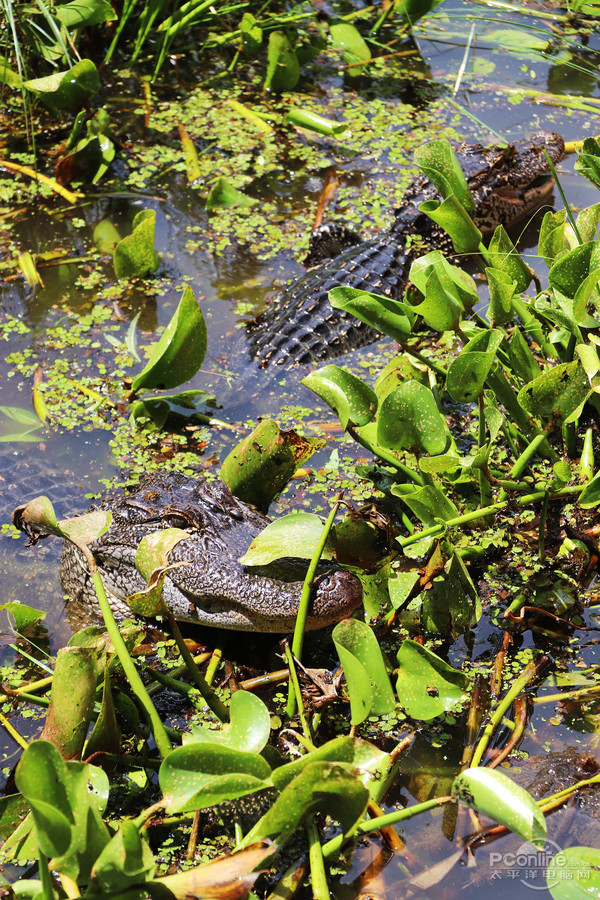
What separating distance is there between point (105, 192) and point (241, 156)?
31.6 inches

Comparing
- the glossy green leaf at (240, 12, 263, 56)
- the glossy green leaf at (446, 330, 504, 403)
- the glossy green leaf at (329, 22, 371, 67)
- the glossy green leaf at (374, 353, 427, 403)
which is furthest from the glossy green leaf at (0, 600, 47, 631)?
the glossy green leaf at (329, 22, 371, 67)

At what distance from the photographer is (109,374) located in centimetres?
→ 323

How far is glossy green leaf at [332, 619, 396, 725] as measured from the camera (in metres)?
1.53

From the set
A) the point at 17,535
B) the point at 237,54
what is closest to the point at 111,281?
the point at 17,535

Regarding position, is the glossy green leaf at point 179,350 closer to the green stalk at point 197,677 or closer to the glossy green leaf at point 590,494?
the green stalk at point 197,677

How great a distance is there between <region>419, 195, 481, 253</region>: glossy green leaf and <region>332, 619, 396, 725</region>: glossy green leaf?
125 centimetres

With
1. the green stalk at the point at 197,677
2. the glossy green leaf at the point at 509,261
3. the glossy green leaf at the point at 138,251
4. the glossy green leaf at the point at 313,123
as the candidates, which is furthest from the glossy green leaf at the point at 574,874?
the glossy green leaf at the point at 313,123

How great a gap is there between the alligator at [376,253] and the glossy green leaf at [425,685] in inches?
68.9

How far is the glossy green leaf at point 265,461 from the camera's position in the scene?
2188 mm

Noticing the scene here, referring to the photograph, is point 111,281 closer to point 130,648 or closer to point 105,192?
point 105,192

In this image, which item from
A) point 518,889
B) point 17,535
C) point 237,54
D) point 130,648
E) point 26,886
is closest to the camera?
point 26,886

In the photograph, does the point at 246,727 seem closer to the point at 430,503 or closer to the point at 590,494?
the point at 430,503

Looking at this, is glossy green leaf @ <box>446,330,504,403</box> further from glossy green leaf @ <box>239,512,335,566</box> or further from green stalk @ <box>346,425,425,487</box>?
glossy green leaf @ <box>239,512,335,566</box>

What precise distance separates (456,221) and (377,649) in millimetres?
1306
